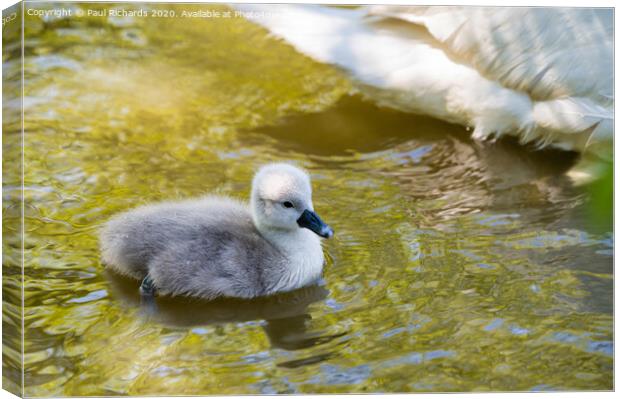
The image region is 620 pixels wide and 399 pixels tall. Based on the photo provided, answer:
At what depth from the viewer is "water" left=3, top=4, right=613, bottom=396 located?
351 centimetres

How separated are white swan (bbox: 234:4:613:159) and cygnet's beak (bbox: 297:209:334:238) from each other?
2.69 feet

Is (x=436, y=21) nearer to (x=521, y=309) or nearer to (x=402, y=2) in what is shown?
(x=402, y=2)

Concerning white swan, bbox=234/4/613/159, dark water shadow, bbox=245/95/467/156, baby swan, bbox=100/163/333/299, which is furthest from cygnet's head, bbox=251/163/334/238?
dark water shadow, bbox=245/95/467/156

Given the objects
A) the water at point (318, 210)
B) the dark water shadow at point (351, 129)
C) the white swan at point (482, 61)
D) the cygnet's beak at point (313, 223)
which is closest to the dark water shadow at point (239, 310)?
the water at point (318, 210)

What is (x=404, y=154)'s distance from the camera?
199 inches

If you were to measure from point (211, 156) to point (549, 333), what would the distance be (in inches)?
72.3

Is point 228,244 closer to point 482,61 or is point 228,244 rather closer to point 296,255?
point 296,255

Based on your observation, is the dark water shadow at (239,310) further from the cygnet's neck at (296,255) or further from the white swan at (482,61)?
the white swan at (482,61)

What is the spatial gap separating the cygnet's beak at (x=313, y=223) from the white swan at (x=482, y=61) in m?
0.82

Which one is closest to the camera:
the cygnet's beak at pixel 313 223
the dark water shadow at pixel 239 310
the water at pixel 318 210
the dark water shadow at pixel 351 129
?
the water at pixel 318 210

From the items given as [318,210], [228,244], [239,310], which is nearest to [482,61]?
[318,210]

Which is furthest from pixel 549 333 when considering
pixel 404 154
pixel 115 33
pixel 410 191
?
pixel 115 33

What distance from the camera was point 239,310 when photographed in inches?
150

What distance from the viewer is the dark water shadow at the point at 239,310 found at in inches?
145
